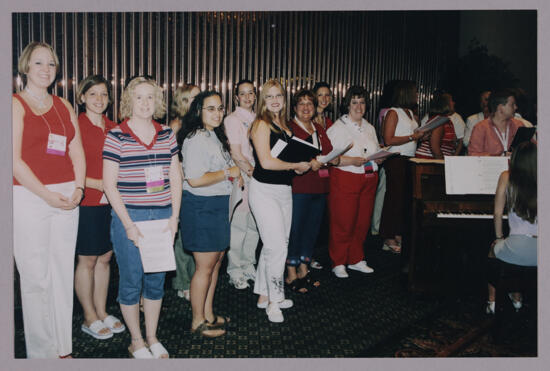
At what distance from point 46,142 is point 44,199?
0.99 ft

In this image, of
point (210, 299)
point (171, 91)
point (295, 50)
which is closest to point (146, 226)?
point (210, 299)

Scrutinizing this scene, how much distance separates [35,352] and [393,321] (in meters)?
2.32

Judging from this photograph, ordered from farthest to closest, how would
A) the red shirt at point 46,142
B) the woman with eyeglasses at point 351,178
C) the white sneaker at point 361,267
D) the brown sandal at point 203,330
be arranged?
the white sneaker at point 361,267 → the woman with eyeglasses at point 351,178 → the brown sandal at point 203,330 → the red shirt at point 46,142

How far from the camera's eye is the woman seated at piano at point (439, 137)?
4.50 meters

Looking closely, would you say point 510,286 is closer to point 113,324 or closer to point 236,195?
point 236,195

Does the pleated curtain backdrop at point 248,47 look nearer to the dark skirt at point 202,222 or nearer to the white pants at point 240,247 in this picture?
the white pants at point 240,247

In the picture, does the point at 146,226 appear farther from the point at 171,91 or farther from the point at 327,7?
the point at 171,91

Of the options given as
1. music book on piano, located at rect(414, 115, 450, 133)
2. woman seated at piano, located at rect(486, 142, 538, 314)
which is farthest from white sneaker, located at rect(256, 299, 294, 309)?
music book on piano, located at rect(414, 115, 450, 133)

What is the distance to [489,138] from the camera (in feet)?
12.2

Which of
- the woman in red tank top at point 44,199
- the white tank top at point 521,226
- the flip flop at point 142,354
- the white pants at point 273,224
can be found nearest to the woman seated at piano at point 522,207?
the white tank top at point 521,226

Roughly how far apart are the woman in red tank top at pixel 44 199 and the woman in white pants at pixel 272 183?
1091 millimetres

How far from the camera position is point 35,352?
238cm

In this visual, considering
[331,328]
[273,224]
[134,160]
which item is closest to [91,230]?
[134,160]

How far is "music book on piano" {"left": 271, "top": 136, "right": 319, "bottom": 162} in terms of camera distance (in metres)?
2.93
